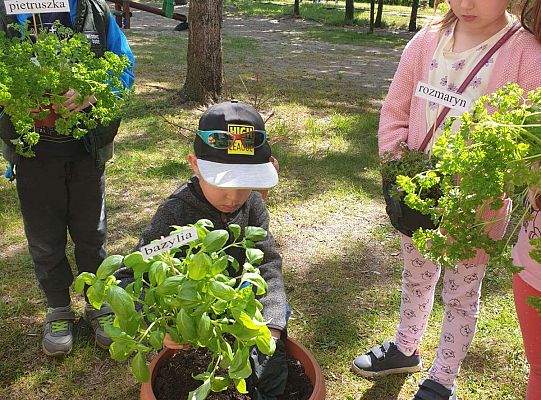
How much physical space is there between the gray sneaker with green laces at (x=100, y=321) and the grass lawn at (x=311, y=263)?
0.06m

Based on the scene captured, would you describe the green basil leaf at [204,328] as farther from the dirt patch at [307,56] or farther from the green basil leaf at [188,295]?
the dirt patch at [307,56]

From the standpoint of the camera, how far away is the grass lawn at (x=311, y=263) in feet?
8.30

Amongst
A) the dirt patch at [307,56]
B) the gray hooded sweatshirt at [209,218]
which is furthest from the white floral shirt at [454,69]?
the dirt patch at [307,56]

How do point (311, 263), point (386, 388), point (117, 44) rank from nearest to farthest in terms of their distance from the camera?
point (117, 44)
point (386, 388)
point (311, 263)

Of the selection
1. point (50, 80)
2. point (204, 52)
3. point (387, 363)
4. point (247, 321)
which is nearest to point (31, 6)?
point (50, 80)

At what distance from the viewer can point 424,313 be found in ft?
7.88

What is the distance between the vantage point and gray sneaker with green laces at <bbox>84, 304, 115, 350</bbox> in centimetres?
262

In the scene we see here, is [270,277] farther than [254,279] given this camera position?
Yes

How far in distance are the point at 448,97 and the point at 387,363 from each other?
1.35 m

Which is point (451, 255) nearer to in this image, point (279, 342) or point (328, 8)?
point (279, 342)

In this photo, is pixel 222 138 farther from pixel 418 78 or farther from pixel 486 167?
pixel 486 167

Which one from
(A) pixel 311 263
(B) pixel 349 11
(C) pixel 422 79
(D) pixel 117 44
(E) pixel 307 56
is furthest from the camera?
(B) pixel 349 11

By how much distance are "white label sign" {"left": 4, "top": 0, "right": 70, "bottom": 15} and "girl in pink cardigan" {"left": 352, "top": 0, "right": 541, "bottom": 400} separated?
1298mm

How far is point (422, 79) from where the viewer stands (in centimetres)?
203
